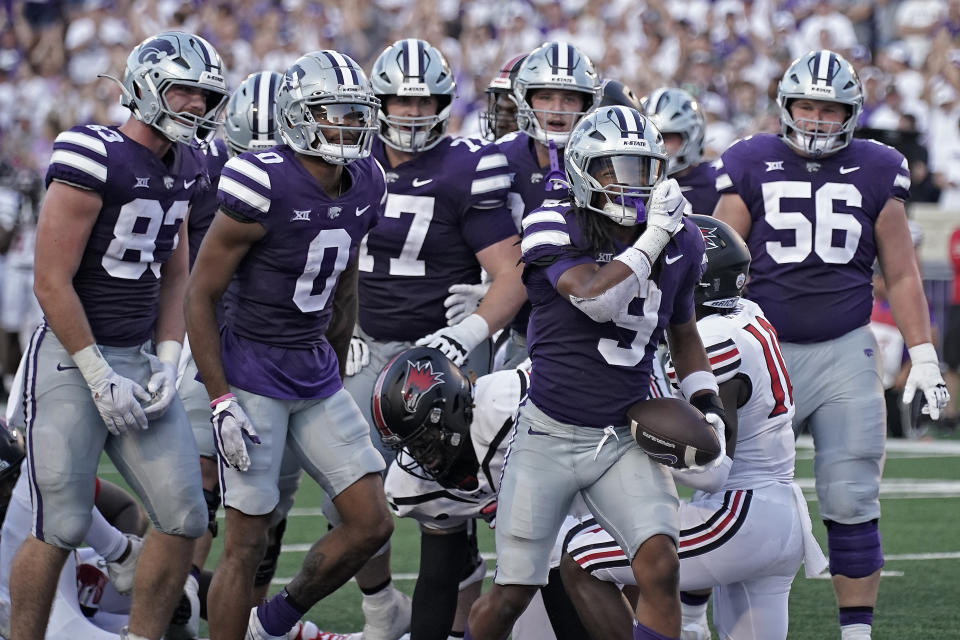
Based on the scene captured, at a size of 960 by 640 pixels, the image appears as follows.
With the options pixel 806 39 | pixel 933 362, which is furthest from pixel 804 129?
pixel 806 39

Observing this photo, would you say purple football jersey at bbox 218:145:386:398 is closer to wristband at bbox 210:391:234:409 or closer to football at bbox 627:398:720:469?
wristband at bbox 210:391:234:409

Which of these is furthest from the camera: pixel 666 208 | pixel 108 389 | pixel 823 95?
pixel 823 95

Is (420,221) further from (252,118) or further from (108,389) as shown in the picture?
(108,389)

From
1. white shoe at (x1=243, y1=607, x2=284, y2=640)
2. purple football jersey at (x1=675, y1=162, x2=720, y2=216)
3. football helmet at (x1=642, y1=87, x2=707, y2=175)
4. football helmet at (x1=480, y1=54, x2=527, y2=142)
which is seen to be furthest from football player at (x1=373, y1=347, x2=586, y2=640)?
football helmet at (x1=642, y1=87, x2=707, y2=175)

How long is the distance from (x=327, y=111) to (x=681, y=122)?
259 cm

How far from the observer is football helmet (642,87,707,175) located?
21.2 feet

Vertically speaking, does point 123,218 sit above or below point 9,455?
above

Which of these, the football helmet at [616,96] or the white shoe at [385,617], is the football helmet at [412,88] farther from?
the white shoe at [385,617]

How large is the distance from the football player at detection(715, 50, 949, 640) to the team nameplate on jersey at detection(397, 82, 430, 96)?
1134mm

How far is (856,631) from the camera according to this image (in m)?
4.74

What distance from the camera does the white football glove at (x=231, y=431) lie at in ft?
13.7

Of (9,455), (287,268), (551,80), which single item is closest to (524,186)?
(551,80)

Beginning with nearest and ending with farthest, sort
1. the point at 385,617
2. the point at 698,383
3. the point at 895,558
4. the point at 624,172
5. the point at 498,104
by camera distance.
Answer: the point at 624,172, the point at 698,383, the point at 385,617, the point at 498,104, the point at 895,558

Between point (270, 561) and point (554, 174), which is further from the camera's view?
point (270, 561)
